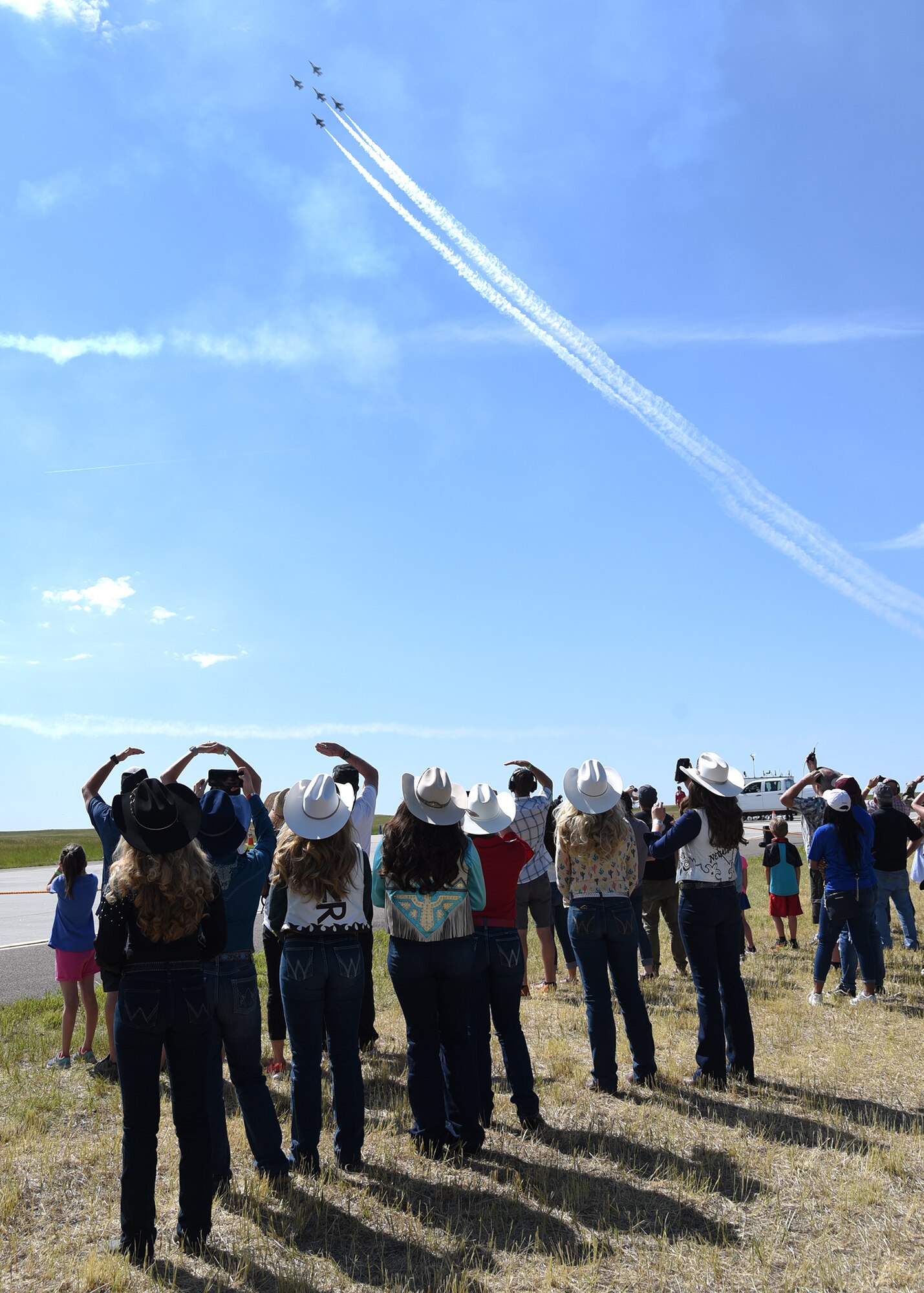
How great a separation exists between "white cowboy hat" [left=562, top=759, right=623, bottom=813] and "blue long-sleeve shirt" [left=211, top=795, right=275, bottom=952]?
95.2 inches

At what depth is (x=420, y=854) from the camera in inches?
217

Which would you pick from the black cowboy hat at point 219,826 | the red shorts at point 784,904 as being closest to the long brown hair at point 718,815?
the black cowboy hat at point 219,826

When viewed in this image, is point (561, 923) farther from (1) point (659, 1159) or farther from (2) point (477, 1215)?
(2) point (477, 1215)

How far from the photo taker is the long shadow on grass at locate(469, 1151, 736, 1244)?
15.3 ft

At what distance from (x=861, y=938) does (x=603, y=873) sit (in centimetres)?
430

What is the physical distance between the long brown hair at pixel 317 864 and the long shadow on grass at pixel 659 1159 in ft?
7.05

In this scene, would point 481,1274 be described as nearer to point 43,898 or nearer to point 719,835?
point 719,835

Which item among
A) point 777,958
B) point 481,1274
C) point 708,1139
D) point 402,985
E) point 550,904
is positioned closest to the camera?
point 481,1274

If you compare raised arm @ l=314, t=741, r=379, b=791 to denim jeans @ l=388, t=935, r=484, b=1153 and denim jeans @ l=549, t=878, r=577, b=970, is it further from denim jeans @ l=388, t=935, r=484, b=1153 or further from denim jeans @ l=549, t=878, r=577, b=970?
denim jeans @ l=549, t=878, r=577, b=970

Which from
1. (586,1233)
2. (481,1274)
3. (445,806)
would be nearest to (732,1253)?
(586,1233)

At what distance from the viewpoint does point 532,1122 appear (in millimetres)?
6043

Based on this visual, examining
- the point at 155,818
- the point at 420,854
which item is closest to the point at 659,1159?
the point at 420,854

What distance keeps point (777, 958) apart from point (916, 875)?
2543 millimetres

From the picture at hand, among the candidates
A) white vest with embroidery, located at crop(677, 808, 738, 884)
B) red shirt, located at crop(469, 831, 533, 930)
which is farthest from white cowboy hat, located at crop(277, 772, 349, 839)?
white vest with embroidery, located at crop(677, 808, 738, 884)
